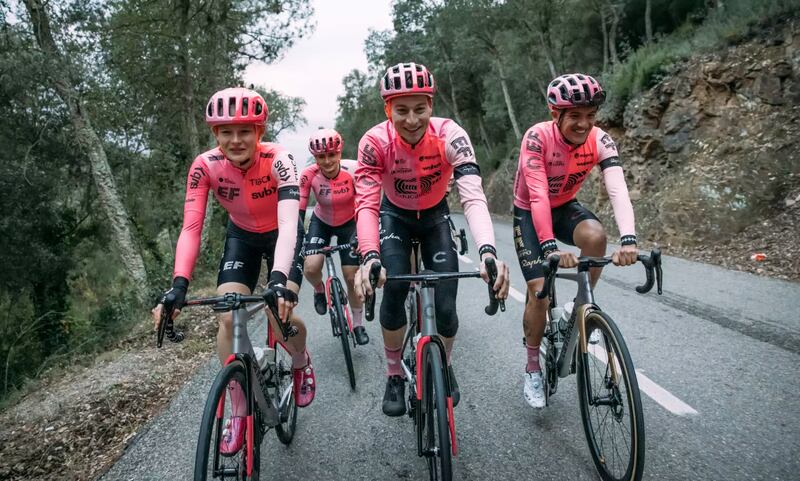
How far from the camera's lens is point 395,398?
3205mm

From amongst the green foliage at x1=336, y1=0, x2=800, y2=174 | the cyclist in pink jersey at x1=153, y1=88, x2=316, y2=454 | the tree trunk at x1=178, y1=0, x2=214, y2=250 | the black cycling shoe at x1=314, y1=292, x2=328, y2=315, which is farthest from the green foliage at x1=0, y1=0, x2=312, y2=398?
the green foliage at x1=336, y1=0, x2=800, y2=174

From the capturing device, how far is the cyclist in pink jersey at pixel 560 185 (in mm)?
3264

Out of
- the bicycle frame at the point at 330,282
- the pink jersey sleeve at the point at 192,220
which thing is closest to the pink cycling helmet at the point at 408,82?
the pink jersey sleeve at the point at 192,220

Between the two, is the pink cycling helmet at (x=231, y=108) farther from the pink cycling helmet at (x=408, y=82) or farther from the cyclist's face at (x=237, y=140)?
the pink cycling helmet at (x=408, y=82)

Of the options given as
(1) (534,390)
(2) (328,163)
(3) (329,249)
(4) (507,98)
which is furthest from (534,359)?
(4) (507,98)

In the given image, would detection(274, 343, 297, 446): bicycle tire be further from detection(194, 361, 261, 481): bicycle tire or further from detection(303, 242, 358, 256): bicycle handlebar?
detection(303, 242, 358, 256): bicycle handlebar

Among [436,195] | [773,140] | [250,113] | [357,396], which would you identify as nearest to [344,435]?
[357,396]

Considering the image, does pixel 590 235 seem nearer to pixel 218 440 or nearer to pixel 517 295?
pixel 218 440

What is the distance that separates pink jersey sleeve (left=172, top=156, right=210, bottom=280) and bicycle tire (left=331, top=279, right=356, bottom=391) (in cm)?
165

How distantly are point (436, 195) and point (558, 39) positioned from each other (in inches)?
942

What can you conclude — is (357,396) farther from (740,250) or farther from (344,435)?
(740,250)

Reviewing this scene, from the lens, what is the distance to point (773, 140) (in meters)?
9.20

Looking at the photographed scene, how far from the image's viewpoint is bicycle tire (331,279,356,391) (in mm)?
4297

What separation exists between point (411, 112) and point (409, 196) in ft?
2.16
